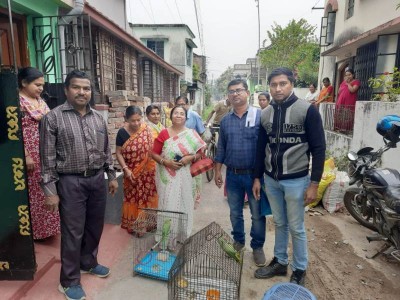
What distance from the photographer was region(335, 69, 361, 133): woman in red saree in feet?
21.6

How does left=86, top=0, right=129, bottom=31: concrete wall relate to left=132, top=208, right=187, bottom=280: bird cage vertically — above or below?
above

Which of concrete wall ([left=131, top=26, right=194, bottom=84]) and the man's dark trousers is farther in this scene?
concrete wall ([left=131, top=26, right=194, bottom=84])

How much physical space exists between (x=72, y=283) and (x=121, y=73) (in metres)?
6.31

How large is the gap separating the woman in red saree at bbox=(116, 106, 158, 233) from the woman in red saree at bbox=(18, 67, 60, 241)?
97cm

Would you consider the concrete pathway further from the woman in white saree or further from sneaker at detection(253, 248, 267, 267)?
the woman in white saree

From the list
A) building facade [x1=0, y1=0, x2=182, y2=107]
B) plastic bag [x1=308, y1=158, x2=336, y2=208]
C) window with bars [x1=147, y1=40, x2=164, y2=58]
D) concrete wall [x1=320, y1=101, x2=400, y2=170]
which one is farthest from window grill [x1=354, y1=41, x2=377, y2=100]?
window with bars [x1=147, y1=40, x2=164, y2=58]

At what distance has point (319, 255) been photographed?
346 cm

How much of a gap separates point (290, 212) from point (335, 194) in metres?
2.46

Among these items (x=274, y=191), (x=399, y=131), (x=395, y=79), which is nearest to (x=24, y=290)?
(x=274, y=191)

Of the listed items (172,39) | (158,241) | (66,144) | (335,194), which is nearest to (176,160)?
(158,241)

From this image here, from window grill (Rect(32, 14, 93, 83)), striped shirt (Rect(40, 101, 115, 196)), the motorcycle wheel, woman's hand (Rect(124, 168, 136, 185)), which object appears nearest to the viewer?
striped shirt (Rect(40, 101, 115, 196))

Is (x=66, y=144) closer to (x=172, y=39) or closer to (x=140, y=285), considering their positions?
(x=140, y=285)

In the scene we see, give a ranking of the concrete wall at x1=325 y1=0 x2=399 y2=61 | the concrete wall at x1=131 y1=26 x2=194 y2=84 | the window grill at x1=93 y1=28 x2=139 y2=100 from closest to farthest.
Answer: the window grill at x1=93 y1=28 x2=139 y2=100 < the concrete wall at x1=325 y1=0 x2=399 y2=61 < the concrete wall at x1=131 y1=26 x2=194 y2=84

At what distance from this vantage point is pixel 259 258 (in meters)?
3.17
